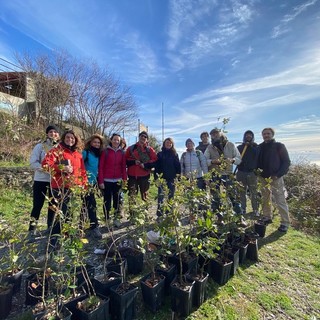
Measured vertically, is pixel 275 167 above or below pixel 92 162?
below

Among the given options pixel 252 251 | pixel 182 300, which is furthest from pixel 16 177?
pixel 252 251

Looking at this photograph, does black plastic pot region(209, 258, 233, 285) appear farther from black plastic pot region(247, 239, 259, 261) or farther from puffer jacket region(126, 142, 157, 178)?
puffer jacket region(126, 142, 157, 178)

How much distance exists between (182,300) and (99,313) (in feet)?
2.68

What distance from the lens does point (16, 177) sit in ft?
22.6

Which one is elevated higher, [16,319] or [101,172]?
[101,172]

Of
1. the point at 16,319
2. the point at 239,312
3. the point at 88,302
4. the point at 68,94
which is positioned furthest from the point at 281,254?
the point at 68,94

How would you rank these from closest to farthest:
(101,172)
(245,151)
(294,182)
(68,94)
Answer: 1. (101,172)
2. (245,151)
3. (294,182)
4. (68,94)

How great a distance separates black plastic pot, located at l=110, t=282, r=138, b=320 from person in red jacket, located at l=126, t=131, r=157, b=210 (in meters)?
2.50

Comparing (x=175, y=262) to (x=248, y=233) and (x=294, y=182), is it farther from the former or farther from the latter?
(x=294, y=182)

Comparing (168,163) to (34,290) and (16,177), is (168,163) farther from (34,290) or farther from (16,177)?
(16,177)

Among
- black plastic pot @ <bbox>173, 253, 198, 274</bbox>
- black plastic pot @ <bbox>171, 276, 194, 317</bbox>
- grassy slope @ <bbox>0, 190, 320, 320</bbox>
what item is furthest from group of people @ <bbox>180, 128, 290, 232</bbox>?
black plastic pot @ <bbox>171, 276, 194, 317</bbox>

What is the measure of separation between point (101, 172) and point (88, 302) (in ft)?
7.95

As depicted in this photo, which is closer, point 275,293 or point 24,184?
point 275,293

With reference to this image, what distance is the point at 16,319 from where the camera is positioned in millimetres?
2113
